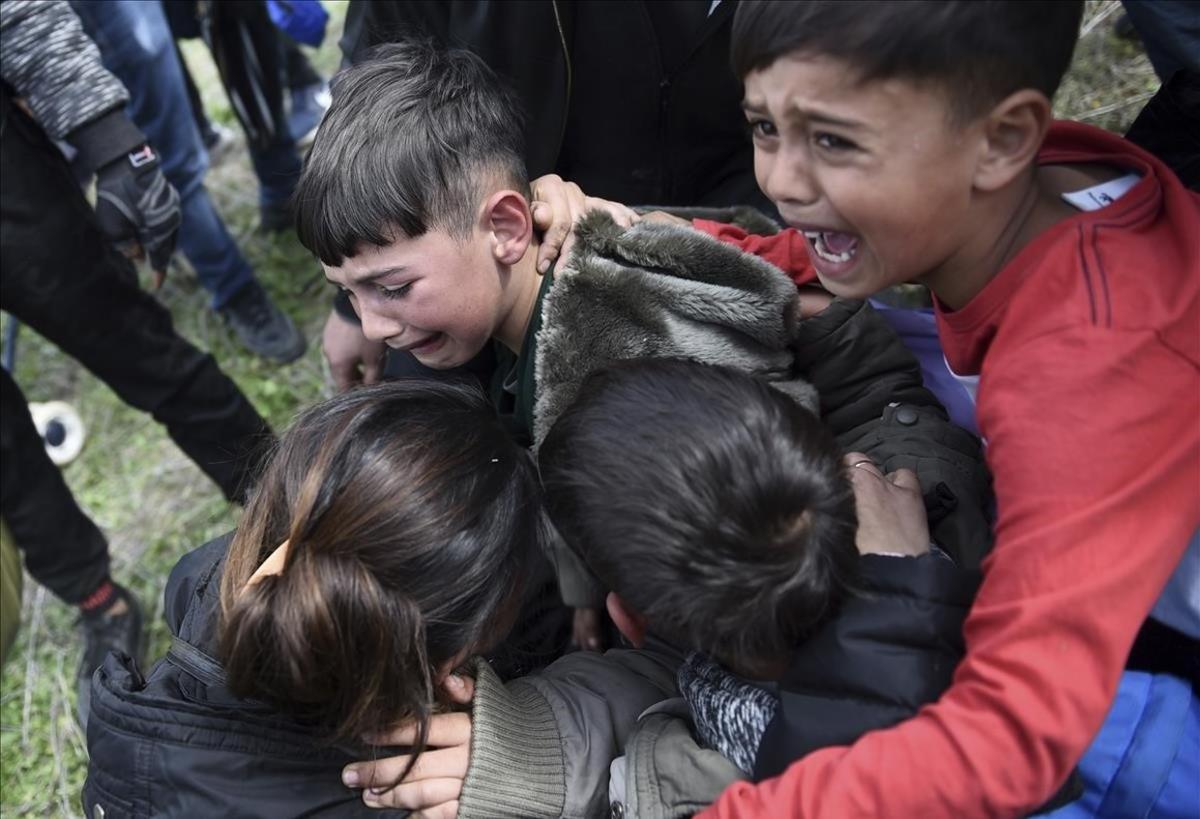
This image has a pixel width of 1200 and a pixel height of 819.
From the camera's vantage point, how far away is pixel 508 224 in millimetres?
1812

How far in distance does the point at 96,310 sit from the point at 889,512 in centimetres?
226

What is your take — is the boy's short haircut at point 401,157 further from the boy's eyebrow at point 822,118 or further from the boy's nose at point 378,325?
the boy's eyebrow at point 822,118

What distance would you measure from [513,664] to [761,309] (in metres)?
0.73

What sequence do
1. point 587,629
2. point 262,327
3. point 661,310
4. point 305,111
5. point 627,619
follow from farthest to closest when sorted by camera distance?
point 305,111
point 262,327
point 587,629
point 661,310
point 627,619

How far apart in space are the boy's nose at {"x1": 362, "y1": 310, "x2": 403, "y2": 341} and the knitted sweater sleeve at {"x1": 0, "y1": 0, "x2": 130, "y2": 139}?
127 centimetres

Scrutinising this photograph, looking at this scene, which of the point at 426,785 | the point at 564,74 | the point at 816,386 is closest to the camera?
the point at 426,785

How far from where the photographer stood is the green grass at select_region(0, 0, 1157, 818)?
3.03 meters

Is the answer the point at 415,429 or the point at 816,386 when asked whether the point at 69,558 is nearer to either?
the point at 415,429

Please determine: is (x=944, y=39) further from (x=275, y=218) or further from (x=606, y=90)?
(x=275, y=218)

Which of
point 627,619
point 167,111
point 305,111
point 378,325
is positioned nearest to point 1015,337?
point 627,619

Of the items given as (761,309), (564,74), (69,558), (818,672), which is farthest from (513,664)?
(69,558)

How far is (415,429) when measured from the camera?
4.50 feet

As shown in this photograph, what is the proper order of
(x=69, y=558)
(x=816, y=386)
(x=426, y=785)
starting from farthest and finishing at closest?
1. (x=69, y=558)
2. (x=816, y=386)
3. (x=426, y=785)

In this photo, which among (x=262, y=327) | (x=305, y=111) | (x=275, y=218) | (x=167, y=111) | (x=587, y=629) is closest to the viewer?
(x=587, y=629)
